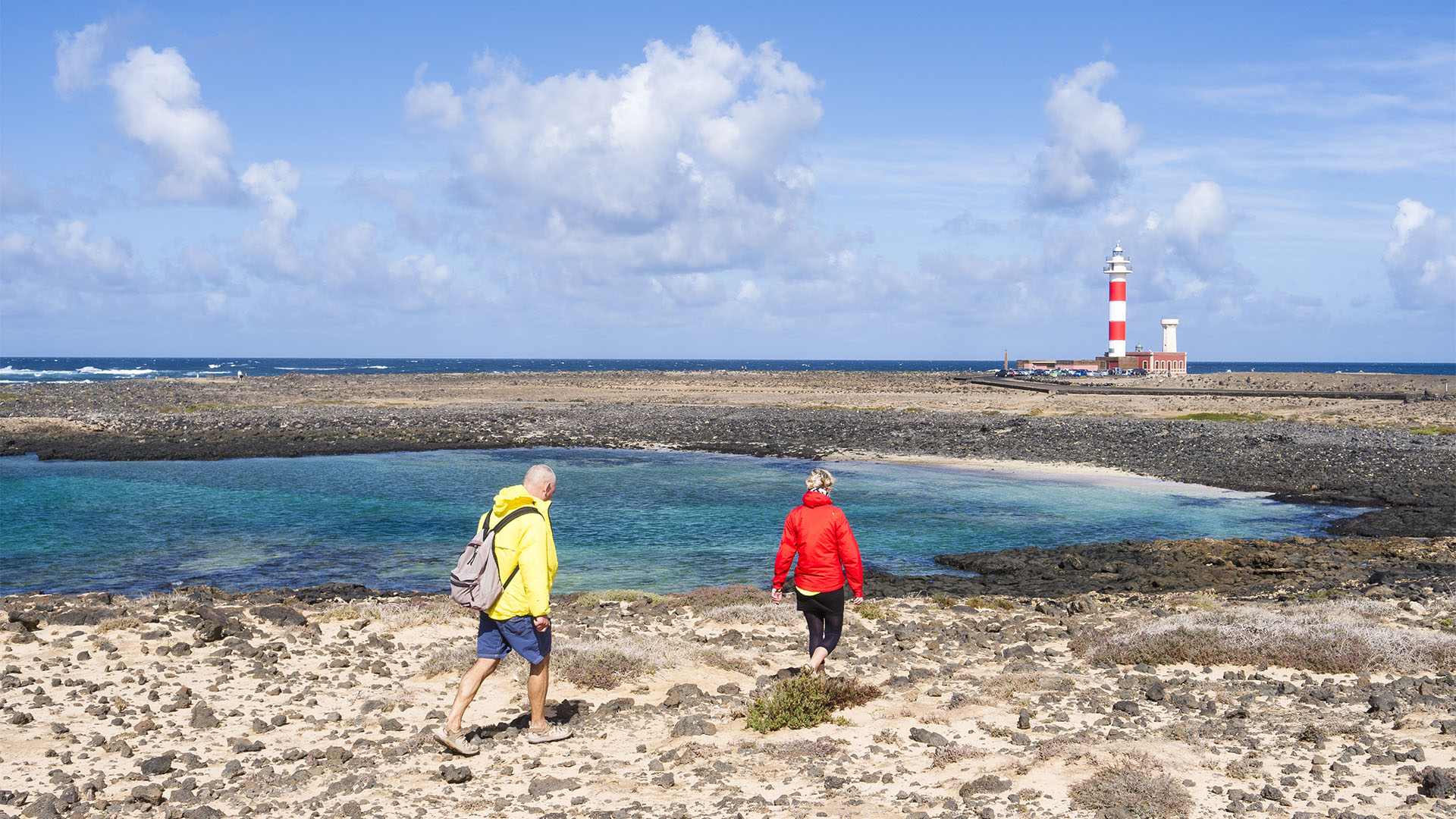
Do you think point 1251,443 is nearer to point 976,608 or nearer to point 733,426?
point 733,426

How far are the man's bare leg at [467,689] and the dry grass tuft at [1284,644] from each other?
6628 millimetres

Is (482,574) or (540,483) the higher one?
(540,483)

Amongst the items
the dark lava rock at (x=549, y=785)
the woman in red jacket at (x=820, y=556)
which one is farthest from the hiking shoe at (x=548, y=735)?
the woman in red jacket at (x=820, y=556)

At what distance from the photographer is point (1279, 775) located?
7.17 metres

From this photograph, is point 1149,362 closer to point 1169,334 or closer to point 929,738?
point 1169,334

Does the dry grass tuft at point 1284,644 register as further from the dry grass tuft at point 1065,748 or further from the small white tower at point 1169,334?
the small white tower at point 1169,334

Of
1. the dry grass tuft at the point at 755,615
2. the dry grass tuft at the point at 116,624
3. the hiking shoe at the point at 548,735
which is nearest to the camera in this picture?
the hiking shoe at the point at 548,735

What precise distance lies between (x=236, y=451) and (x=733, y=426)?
21.8 metres

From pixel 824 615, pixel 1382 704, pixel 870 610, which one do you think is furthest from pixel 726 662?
pixel 1382 704

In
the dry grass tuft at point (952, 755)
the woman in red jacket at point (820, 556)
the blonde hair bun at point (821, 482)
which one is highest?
the blonde hair bun at point (821, 482)

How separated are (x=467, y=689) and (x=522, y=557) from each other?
4.14 feet

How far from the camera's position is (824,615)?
9391mm

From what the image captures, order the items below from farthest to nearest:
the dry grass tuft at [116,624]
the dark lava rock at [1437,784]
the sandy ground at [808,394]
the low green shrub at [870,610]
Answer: the sandy ground at [808,394] → the low green shrub at [870,610] → the dry grass tuft at [116,624] → the dark lava rock at [1437,784]

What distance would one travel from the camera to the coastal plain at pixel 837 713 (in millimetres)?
7090
